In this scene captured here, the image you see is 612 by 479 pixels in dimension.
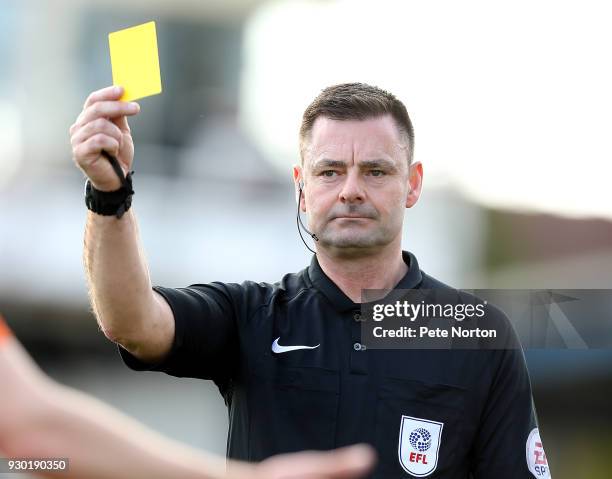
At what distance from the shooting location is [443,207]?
24.8 ft

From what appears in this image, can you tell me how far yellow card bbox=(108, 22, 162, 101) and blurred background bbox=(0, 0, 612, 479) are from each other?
461cm

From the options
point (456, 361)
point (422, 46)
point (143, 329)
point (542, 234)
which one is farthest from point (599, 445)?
point (143, 329)

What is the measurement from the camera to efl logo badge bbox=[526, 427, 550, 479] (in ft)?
9.16

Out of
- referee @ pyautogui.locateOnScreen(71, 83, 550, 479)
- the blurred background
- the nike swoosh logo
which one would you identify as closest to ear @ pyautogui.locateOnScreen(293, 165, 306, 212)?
referee @ pyautogui.locateOnScreen(71, 83, 550, 479)

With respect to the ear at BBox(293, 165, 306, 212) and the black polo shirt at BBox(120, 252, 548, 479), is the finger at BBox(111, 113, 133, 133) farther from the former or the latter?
the ear at BBox(293, 165, 306, 212)

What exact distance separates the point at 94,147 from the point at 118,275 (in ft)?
1.09

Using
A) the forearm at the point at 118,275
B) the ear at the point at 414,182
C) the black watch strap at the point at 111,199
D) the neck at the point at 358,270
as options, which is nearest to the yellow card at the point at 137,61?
the black watch strap at the point at 111,199

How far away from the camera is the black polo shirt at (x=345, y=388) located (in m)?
2.68

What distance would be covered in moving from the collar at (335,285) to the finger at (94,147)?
2.83 ft

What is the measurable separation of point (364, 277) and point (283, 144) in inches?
178

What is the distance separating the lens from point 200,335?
265cm

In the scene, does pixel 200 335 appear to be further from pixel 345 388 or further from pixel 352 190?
pixel 352 190

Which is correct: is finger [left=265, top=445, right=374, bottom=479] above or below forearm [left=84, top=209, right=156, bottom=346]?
below

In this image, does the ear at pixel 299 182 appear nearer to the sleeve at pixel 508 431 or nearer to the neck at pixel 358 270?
the neck at pixel 358 270
